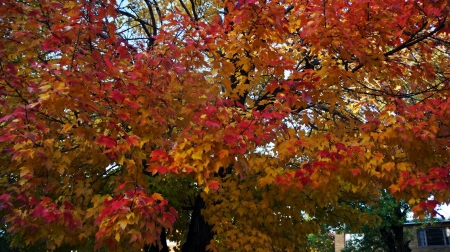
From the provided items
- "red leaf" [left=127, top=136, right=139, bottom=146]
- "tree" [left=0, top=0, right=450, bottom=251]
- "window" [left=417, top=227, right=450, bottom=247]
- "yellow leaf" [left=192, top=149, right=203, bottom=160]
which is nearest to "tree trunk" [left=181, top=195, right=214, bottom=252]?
"tree" [left=0, top=0, right=450, bottom=251]

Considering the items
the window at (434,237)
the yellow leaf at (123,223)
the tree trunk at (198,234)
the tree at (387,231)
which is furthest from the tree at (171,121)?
the window at (434,237)

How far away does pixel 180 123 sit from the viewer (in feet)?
16.9

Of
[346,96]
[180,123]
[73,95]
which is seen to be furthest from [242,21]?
[346,96]

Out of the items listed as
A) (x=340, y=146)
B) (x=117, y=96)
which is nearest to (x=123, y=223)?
(x=117, y=96)

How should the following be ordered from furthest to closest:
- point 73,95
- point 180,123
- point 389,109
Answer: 1. point 389,109
2. point 180,123
3. point 73,95

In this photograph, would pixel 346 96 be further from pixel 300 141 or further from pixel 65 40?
pixel 65 40

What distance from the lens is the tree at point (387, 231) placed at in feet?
65.5

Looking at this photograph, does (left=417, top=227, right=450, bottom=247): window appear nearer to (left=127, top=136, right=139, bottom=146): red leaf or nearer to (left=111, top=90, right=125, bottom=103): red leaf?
(left=127, top=136, right=139, bottom=146): red leaf

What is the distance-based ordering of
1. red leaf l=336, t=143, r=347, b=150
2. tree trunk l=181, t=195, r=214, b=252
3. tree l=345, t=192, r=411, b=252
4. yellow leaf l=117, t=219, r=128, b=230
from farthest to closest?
tree l=345, t=192, r=411, b=252, tree trunk l=181, t=195, r=214, b=252, red leaf l=336, t=143, r=347, b=150, yellow leaf l=117, t=219, r=128, b=230

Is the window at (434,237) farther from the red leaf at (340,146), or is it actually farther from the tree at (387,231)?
the red leaf at (340,146)

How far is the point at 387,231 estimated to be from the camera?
72.7ft

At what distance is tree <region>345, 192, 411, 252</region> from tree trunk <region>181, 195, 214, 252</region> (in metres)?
14.0

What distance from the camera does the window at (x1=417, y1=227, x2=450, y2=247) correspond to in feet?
89.9

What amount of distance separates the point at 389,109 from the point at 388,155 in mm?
697
